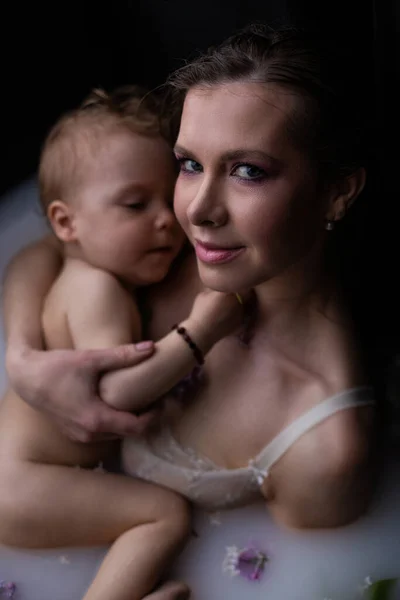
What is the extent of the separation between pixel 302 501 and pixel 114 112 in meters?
0.49

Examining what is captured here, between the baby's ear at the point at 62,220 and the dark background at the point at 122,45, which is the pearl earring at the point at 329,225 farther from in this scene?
the baby's ear at the point at 62,220

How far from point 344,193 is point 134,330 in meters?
0.29

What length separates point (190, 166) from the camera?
0.89 metres

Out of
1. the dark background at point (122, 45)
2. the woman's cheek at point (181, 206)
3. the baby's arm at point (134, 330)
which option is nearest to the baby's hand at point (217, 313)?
the baby's arm at point (134, 330)

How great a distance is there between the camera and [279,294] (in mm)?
972

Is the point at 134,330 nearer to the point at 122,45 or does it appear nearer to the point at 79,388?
the point at 79,388

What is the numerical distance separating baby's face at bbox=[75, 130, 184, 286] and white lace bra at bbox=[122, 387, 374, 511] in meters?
0.21

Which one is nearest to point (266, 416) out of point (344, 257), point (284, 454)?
point (284, 454)

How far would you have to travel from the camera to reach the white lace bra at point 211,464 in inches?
36.3

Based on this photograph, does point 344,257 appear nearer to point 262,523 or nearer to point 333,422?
point 333,422

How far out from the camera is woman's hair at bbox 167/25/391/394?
831 mm

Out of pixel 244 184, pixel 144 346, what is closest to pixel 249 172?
pixel 244 184

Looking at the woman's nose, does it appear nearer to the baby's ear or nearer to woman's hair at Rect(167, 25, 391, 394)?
woman's hair at Rect(167, 25, 391, 394)

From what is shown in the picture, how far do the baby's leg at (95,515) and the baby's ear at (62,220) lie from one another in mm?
272
